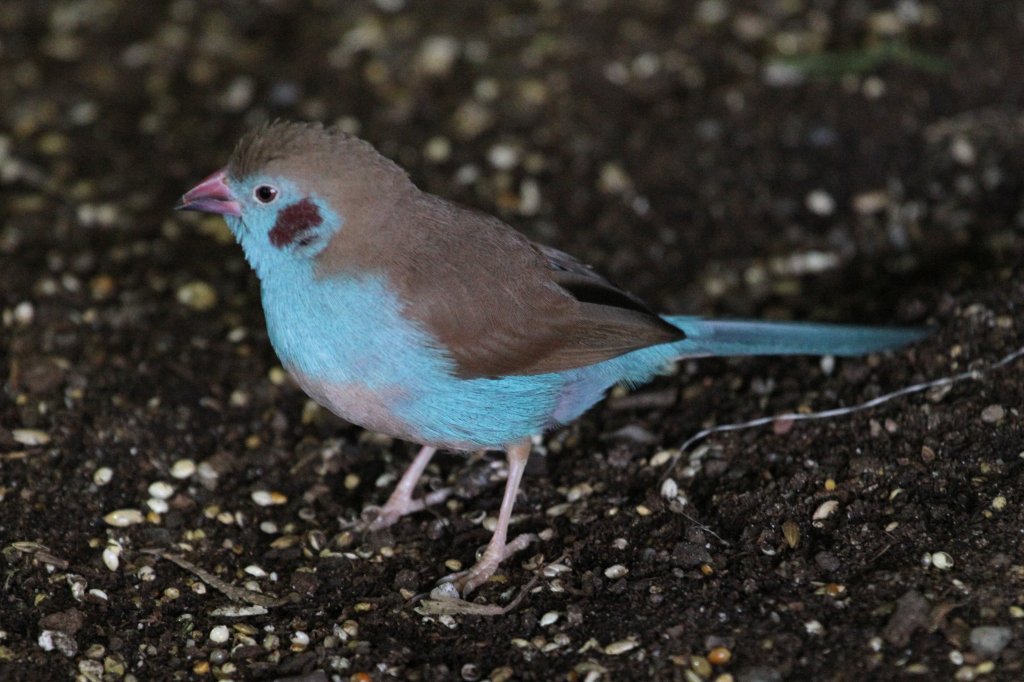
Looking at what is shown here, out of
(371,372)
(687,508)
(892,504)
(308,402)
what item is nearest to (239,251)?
(308,402)

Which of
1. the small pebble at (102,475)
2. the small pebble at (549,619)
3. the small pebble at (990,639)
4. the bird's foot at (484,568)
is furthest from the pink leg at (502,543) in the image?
the small pebble at (990,639)

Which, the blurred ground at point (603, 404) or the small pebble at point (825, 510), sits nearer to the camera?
the blurred ground at point (603, 404)

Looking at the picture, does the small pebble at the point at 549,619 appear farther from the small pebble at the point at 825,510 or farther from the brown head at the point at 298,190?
the brown head at the point at 298,190

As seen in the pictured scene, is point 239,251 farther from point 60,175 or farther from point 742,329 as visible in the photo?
point 742,329

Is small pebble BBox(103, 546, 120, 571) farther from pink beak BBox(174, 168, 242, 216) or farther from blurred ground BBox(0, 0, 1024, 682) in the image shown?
pink beak BBox(174, 168, 242, 216)

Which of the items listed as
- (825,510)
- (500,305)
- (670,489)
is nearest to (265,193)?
(500,305)

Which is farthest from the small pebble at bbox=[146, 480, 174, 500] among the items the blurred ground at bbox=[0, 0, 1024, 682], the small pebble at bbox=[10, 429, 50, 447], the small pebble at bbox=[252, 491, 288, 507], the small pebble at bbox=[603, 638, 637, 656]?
the small pebble at bbox=[603, 638, 637, 656]
